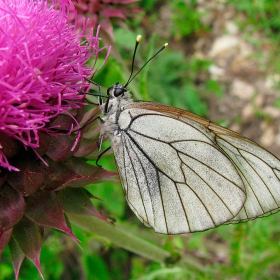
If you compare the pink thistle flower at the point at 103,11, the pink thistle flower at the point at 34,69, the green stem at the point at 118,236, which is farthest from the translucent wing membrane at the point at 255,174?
the pink thistle flower at the point at 103,11

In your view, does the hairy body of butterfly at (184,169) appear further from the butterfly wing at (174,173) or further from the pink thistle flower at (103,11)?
the pink thistle flower at (103,11)

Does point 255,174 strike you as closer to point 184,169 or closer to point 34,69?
point 184,169

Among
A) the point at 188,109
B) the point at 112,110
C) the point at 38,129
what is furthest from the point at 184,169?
the point at 188,109

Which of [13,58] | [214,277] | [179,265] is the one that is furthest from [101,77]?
[214,277]

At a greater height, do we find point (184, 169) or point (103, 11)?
point (103, 11)

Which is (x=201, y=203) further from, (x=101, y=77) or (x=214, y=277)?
(x=214, y=277)

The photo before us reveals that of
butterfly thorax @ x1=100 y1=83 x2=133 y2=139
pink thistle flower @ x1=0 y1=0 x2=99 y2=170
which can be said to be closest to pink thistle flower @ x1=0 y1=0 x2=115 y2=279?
pink thistle flower @ x1=0 y1=0 x2=99 y2=170
